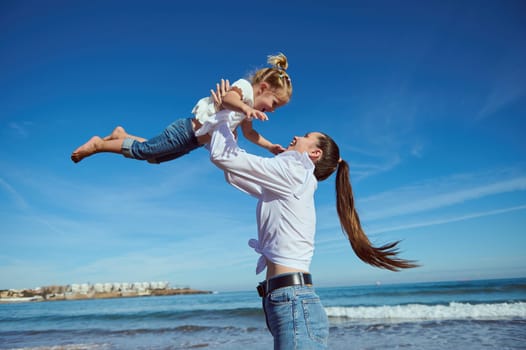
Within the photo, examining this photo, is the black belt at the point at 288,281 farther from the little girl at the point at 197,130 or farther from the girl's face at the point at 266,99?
the girl's face at the point at 266,99

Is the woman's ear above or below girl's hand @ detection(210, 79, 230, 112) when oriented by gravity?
below

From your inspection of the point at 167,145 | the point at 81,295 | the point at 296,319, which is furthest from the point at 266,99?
the point at 81,295

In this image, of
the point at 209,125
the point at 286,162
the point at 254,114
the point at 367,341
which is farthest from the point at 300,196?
the point at 367,341

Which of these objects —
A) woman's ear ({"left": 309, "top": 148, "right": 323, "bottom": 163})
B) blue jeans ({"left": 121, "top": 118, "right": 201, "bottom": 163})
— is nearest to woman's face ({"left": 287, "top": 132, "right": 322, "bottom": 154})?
woman's ear ({"left": 309, "top": 148, "right": 323, "bottom": 163})

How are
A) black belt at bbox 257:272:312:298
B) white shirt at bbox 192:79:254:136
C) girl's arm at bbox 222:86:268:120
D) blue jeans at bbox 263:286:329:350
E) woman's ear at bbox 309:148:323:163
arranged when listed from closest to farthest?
blue jeans at bbox 263:286:329:350 < black belt at bbox 257:272:312:298 < girl's arm at bbox 222:86:268:120 < white shirt at bbox 192:79:254:136 < woman's ear at bbox 309:148:323:163

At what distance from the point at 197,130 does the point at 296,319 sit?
1.37 meters

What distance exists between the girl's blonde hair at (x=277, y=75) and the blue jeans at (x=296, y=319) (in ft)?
4.92

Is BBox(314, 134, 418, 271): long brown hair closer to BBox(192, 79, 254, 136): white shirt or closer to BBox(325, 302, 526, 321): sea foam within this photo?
BBox(192, 79, 254, 136): white shirt

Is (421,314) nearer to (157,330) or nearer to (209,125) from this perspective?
(157,330)

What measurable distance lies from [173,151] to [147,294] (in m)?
35.9

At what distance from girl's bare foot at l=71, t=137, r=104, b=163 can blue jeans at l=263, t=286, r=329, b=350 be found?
1.68 meters

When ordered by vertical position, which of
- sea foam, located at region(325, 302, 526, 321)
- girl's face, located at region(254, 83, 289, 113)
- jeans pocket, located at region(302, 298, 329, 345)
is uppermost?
girl's face, located at region(254, 83, 289, 113)

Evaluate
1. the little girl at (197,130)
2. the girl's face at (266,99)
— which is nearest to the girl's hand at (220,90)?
the little girl at (197,130)

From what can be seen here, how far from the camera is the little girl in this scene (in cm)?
262
